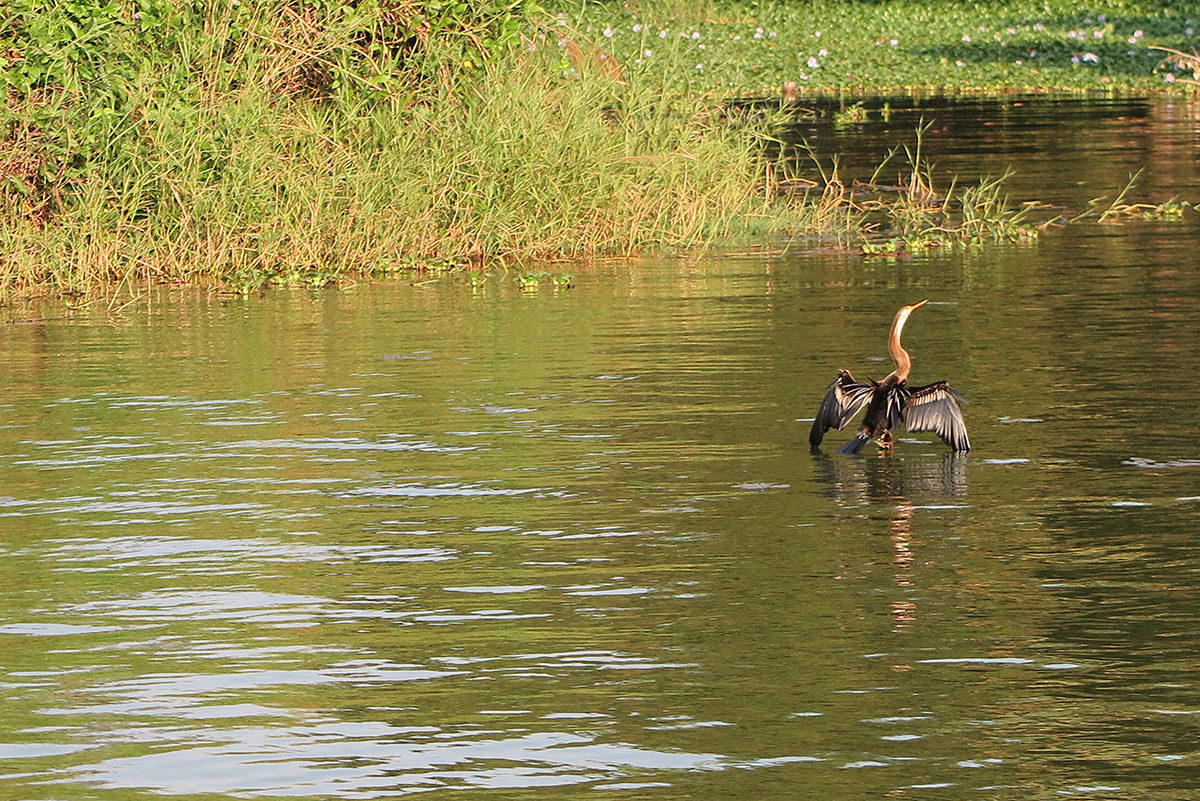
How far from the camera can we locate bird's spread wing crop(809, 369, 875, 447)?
10.2 m

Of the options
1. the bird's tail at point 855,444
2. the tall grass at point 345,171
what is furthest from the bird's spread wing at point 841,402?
the tall grass at point 345,171

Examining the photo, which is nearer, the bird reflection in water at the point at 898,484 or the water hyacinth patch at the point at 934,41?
the bird reflection in water at the point at 898,484

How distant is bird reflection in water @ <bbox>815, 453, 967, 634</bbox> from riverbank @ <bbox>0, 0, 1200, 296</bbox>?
7619 mm

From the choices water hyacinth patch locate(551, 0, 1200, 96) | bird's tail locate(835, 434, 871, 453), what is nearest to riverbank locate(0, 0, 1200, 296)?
bird's tail locate(835, 434, 871, 453)

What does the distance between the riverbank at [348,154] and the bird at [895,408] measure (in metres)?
7.52

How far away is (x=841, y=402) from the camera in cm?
1020

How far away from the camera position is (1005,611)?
7672 millimetres

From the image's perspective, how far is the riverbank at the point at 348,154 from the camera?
1712 centimetres

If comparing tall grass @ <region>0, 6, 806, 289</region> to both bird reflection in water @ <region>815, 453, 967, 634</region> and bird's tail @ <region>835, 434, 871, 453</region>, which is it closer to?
bird's tail @ <region>835, 434, 871, 453</region>

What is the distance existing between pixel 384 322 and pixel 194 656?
7.96 m

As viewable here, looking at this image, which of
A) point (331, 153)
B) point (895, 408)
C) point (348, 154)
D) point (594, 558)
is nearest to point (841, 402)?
point (895, 408)

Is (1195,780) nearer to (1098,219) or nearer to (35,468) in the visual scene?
(35,468)

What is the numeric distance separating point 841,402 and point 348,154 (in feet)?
27.5

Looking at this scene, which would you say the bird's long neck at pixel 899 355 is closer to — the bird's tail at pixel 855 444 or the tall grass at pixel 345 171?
the bird's tail at pixel 855 444
